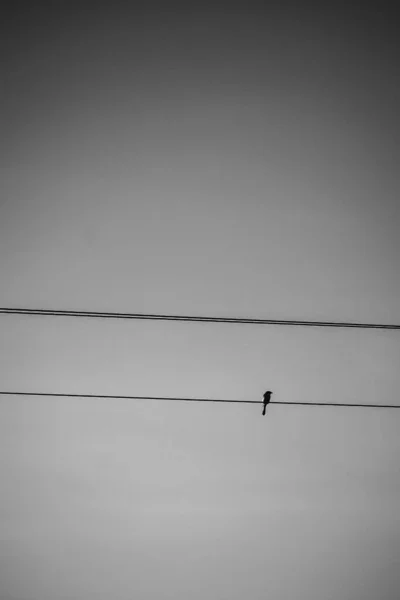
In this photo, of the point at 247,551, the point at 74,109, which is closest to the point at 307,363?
the point at 247,551

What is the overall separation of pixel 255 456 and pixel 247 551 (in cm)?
44

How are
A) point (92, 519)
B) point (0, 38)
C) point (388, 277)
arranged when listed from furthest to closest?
point (92, 519) < point (388, 277) < point (0, 38)

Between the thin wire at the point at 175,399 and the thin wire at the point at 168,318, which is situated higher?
the thin wire at the point at 168,318

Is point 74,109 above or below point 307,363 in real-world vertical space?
above

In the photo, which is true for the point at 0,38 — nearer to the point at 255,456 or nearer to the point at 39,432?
the point at 39,432

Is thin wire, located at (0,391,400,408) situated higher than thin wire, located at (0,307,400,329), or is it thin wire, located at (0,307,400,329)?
thin wire, located at (0,307,400,329)

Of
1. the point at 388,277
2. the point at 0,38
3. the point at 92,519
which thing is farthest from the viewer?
the point at 92,519

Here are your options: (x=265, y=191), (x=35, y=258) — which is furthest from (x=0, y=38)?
(x=265, y=191)

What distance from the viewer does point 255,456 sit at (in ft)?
4.67

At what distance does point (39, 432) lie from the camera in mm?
1389

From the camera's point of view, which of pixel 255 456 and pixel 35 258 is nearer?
pixel 35 258

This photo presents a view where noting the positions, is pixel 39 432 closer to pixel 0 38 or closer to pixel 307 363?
pixel 307 363

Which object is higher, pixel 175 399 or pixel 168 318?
pixel 168 318

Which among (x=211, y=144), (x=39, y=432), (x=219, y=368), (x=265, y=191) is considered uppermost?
(x=211, y=144)
